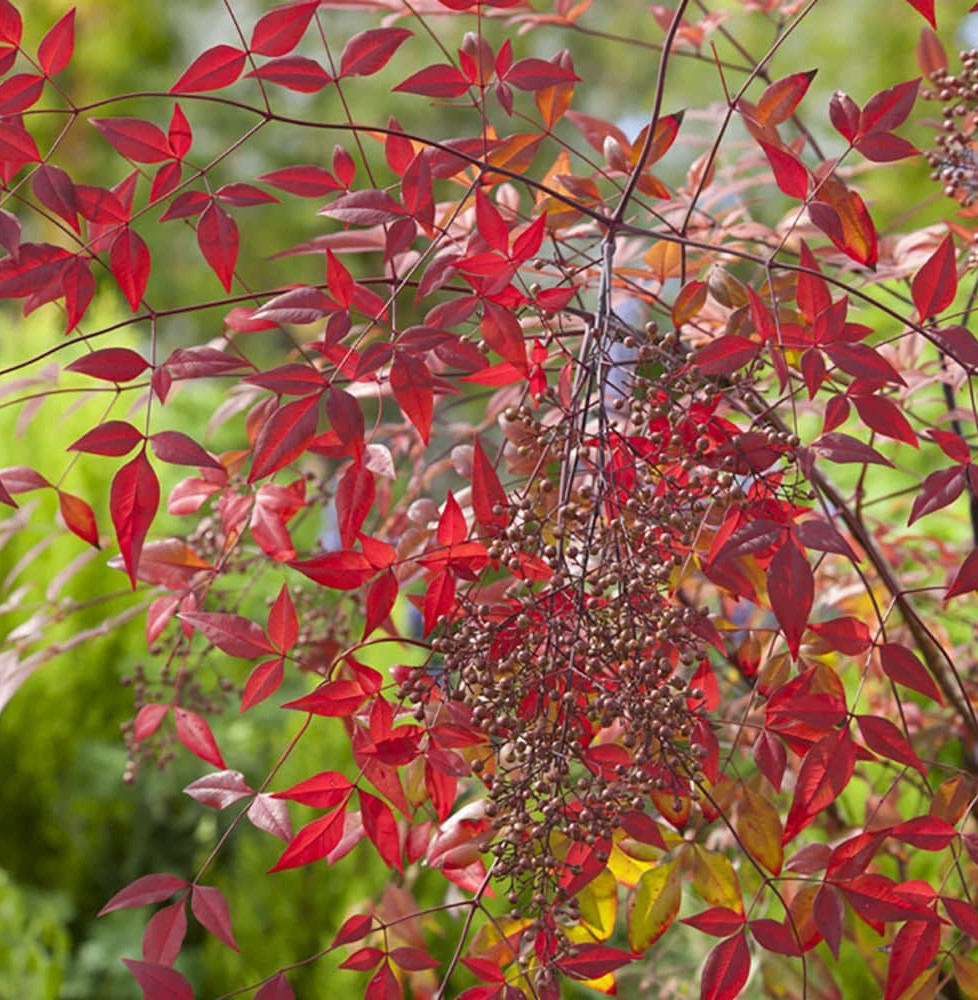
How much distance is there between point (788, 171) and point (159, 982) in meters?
0.52

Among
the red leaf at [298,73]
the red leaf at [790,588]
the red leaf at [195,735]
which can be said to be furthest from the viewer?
the red leaf at [195,735]

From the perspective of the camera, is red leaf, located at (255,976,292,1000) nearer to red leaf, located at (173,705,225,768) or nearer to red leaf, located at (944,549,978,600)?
red leaf, located at (173,705,225,768)

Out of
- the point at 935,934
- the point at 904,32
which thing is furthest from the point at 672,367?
the point at 904,32

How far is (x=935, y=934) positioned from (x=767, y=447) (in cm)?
27

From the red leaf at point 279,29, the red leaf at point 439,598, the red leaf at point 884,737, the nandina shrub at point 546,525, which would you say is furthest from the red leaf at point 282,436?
the red leaf at point 884,737

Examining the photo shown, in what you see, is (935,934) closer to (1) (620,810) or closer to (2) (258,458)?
(1) (620,810)

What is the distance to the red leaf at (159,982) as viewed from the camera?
0.63m

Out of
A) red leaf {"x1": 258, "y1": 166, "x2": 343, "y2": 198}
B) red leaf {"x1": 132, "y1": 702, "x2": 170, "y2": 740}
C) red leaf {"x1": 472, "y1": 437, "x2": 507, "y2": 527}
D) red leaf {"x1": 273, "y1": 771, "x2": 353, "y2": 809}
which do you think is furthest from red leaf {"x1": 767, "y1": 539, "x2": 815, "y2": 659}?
red leaf {"x1": 132, "y1": 702, "x2": 170, "y2": 740}

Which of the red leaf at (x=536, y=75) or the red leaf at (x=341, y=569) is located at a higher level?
the red leaf at (x=536, y=75)

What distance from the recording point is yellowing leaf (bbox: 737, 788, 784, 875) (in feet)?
2.28

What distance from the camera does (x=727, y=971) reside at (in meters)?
0.65

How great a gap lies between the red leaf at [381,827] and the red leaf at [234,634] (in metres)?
0.10

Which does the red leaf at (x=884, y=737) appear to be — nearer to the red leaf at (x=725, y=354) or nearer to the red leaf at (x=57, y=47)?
the red leaf at (x=725, y=354)

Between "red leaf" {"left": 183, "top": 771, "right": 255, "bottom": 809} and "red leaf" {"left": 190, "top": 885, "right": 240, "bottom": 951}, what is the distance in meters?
0.05
